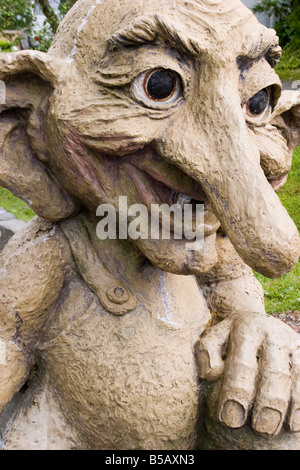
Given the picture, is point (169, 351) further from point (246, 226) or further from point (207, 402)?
point (246, 226)

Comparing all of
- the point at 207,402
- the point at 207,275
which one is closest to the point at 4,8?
the point at 207,275

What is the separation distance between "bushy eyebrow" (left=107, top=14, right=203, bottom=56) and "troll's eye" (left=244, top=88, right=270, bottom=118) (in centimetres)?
16

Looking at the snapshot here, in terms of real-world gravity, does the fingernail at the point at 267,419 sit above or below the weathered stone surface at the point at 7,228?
Answer: below

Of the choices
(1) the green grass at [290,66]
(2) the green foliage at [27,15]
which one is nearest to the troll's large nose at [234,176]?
(2) the green foliage at [27,15]

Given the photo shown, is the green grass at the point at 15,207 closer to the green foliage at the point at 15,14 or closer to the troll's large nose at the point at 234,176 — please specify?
the green foliage at the point at 15,14

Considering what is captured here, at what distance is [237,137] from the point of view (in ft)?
3.28

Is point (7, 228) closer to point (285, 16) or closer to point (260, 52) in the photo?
point (260, 52)

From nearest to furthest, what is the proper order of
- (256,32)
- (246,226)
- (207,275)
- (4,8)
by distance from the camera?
(246,226), (256,32), (207,275), (4,8)

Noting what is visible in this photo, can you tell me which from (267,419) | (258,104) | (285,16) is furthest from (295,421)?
(285,16)

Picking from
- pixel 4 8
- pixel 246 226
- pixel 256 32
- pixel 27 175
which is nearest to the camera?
pixel 246 226

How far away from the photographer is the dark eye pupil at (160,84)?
3.37 ft

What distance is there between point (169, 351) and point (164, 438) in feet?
0.62

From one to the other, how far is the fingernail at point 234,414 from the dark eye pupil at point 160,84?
24.9 inches

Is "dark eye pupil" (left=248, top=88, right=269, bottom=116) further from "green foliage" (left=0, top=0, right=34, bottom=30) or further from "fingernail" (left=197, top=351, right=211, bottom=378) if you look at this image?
"green foliage" (left=0, top=0, right=34, bottom=30)
